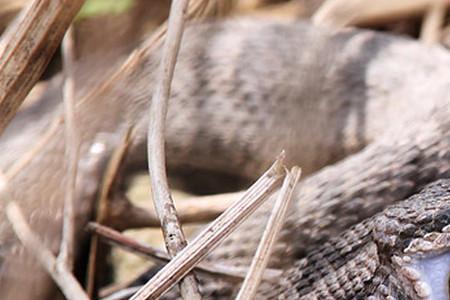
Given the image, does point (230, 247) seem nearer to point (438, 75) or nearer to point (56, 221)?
point (56, 221)

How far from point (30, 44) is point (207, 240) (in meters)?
0.62

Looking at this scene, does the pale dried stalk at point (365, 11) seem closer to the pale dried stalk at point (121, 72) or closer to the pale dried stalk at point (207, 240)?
the pale dried stalk at point (121, 72)

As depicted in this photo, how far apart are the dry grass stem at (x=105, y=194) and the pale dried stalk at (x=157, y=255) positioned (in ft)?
0.19

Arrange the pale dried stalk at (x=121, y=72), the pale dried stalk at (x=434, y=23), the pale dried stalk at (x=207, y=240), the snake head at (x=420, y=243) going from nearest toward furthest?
the snake head at (x=420, y=243) < the pale dried stalk at (x=207, y=240) < the pale dried stalk at (x=121, y=72) < the pale dried stalk at (x=434, y=23)

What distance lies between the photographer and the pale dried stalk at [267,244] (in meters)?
2.07

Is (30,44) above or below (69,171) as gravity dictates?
above

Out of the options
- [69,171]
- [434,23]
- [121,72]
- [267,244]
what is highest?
[121,72]

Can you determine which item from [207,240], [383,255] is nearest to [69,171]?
[207,240]

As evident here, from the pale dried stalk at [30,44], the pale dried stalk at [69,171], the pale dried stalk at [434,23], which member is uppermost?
the pale dried stalk at [30,44]

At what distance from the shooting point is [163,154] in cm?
226

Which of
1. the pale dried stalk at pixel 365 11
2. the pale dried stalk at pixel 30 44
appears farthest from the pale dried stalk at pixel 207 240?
the pale dried stalk at pixel 365 11

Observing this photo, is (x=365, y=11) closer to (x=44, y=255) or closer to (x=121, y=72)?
(x=121, y=72)

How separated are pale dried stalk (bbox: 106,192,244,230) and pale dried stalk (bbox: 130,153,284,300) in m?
0.88

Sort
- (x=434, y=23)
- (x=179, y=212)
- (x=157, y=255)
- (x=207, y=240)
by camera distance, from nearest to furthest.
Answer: (x=207, y=240), (x=157, y=255), (x=179, y=212), (x=434, y=23)
